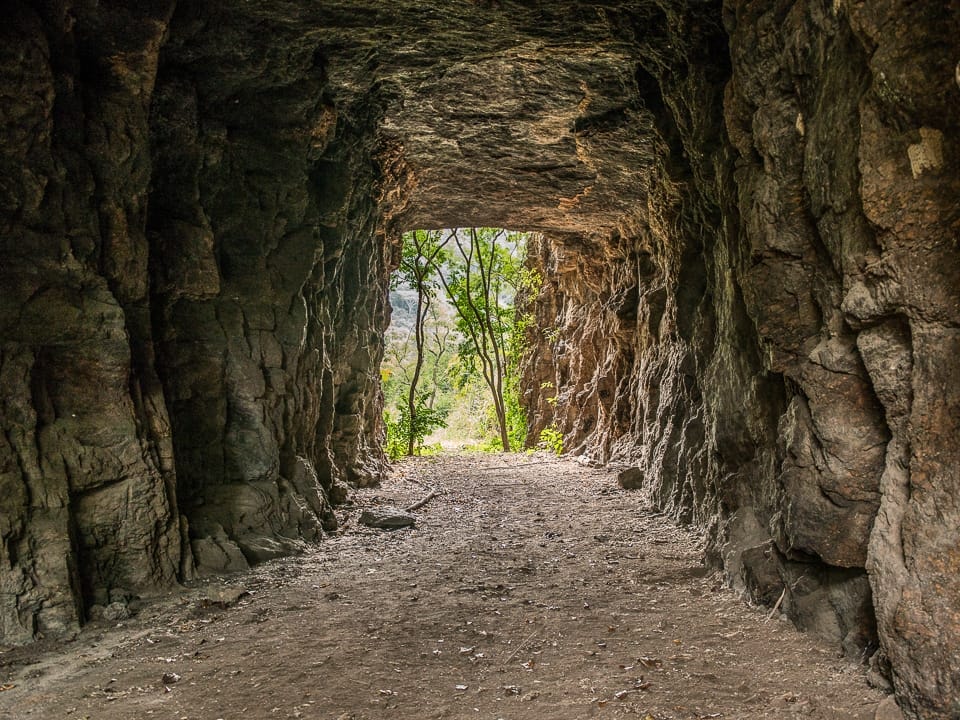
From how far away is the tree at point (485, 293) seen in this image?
62.7 feet

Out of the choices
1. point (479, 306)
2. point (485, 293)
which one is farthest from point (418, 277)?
point (479, 306)

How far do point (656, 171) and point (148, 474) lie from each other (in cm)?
736

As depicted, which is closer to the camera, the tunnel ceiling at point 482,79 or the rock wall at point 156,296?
the rock wall at point 156,296

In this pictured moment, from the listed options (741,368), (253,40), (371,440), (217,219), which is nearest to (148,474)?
(217,219)

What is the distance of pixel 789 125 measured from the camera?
177 inches

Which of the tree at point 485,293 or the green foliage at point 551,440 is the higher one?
the tree at point 485,293

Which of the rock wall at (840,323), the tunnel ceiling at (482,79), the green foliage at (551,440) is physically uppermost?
the tunnel ceiling at (482,79)

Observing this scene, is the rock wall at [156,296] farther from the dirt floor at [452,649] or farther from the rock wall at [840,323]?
the rock wall at [840,323]

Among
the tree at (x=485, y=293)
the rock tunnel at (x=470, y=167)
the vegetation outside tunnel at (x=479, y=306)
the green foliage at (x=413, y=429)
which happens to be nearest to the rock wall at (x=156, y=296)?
the rock tunnel at (x=470, y=167)

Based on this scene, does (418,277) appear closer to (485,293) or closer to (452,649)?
(485,293)

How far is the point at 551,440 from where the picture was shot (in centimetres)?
1678

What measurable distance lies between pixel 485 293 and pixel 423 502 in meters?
10.0

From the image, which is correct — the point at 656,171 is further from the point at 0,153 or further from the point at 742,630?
the point at 0,153

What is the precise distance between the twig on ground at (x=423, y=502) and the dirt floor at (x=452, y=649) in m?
2.19
